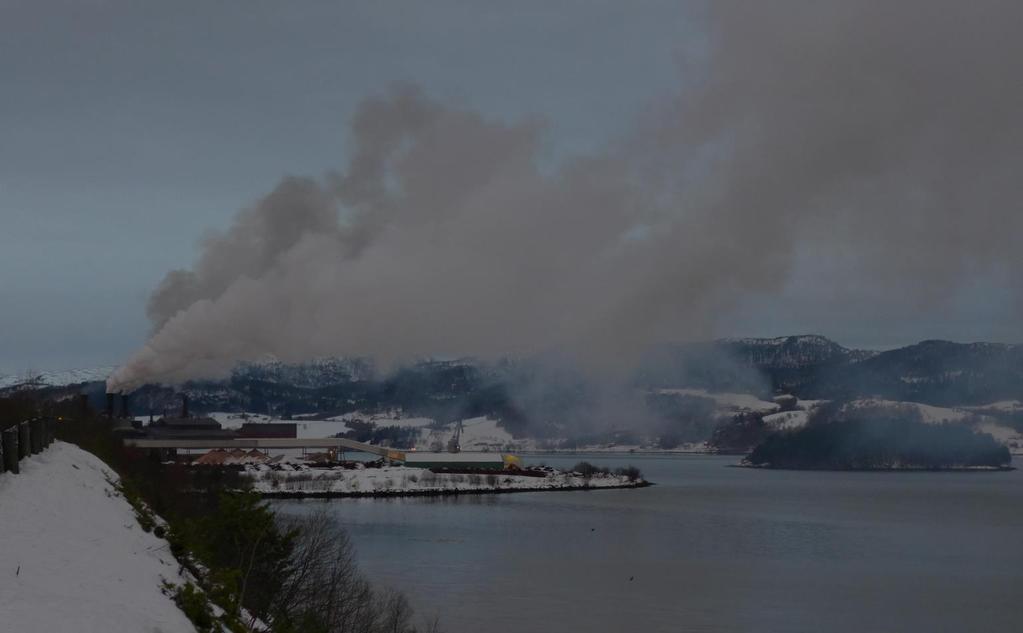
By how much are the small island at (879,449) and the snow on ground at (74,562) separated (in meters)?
163

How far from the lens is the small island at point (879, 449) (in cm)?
16850

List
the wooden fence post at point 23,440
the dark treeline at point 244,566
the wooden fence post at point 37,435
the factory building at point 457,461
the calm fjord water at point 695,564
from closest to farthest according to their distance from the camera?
the dark treeline at point 244,566
the wooden fence post at point 23,440
the wooden fence post at point 37,435
the calm fjord water at point 695,564
the factory building at point 457,461

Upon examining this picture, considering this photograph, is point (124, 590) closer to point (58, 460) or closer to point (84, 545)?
point (84, 545)

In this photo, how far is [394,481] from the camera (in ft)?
290

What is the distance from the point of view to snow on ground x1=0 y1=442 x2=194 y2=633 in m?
7.93

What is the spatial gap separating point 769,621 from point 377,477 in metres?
64.5

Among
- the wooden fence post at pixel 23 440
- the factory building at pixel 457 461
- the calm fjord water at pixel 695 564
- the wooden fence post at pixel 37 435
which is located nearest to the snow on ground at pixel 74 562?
the wooden fence post at pixel 23 440

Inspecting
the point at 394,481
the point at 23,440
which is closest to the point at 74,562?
the point at 23,440

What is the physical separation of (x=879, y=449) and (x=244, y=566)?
556 ft

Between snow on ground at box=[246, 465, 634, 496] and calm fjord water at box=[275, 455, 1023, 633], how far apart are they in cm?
657

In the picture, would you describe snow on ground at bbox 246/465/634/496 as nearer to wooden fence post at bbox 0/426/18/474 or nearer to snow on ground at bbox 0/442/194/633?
snow on ground at bbox 0/442/194/633

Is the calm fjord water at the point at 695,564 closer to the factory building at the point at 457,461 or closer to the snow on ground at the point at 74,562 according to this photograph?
the snow on ground at the point at 74,562

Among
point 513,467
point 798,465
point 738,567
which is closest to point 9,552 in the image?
point 738,567

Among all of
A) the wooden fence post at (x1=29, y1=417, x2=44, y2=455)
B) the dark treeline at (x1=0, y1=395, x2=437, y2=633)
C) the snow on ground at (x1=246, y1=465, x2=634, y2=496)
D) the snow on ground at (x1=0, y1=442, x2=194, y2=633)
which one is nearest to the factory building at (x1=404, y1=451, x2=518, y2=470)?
the snow on ground at (x1=246, y1=465, x2=634, y2=496)
